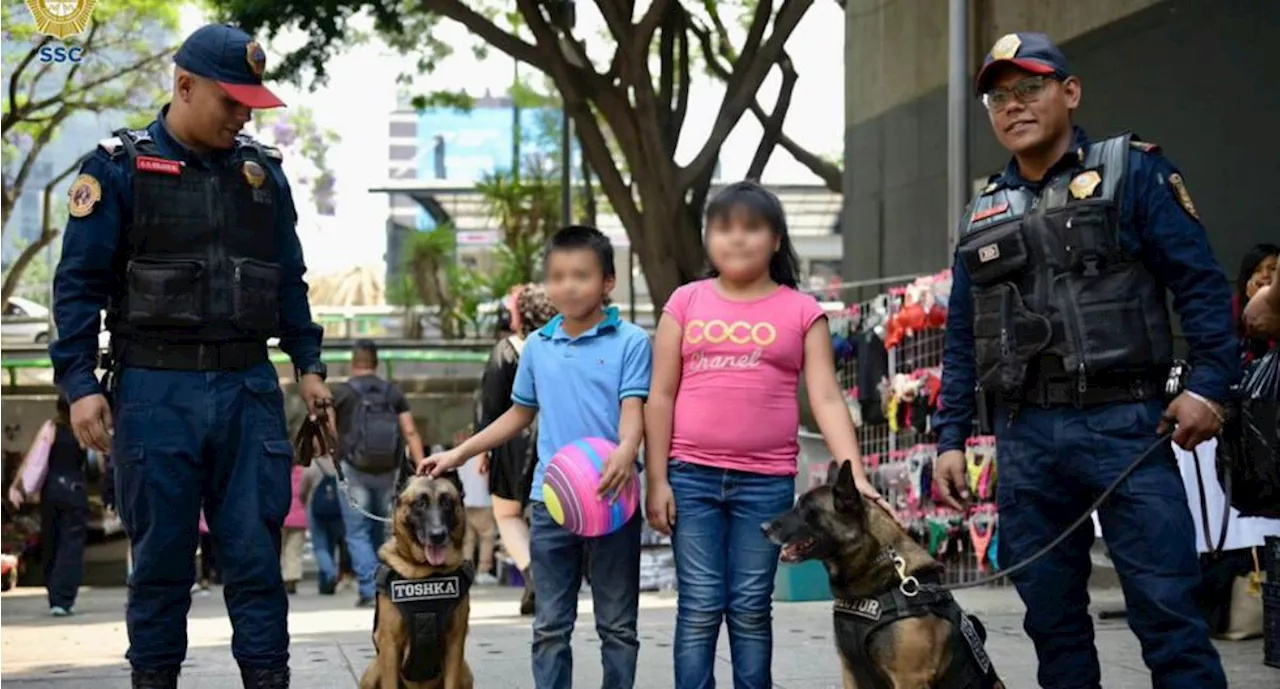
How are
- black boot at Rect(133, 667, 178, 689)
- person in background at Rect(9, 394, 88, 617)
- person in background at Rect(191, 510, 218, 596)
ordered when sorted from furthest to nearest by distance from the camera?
person in background at Rect(191, 510, 218, 596)
person in background at Rect(9, 394, 88, 617)
black boot at Rect(133, 667, 178, 689)

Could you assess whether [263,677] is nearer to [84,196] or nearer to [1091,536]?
[84,196]

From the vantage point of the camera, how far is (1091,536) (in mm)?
5402

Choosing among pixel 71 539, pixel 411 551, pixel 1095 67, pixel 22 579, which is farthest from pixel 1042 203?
pixel 22 579

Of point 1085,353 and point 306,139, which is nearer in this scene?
point 1085,353

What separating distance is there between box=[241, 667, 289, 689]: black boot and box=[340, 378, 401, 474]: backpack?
8.01 meters

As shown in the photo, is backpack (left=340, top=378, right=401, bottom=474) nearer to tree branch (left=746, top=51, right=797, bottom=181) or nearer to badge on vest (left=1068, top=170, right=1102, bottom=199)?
tree branch (left=746, top=51, right=797, bottom=181)

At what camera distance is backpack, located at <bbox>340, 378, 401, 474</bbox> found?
13.8 metres

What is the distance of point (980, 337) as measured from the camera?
17.8 feet

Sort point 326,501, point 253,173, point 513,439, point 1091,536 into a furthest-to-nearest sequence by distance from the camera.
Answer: point 326,501
point 513,439
point 253,173
point 1091,536

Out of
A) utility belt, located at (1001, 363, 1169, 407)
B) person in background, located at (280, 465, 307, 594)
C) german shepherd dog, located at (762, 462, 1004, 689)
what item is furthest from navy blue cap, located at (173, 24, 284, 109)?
person in background, located at (280, 465, 307, 594)

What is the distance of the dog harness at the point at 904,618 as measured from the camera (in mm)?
5227

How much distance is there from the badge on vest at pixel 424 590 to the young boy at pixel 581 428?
40 centimetres

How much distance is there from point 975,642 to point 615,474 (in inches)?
49.6

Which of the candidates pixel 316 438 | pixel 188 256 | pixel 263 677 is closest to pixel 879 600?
pixel 263 677
